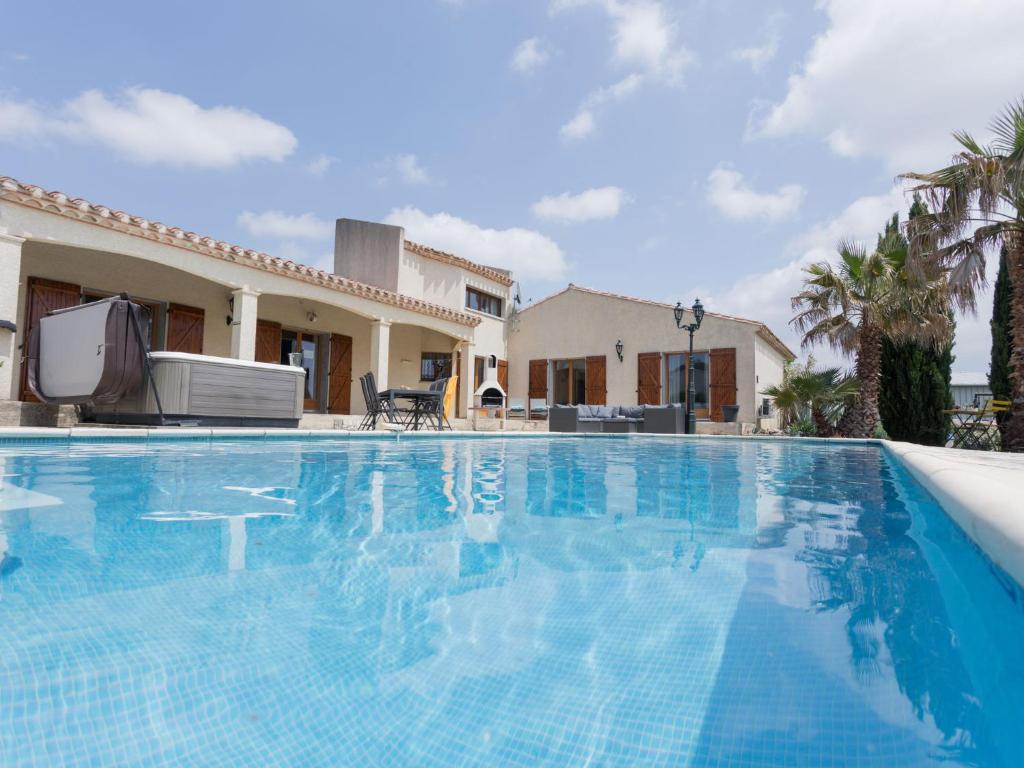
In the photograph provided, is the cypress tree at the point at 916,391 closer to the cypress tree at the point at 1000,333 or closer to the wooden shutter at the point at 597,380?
the cypress tree at the point at 1000,333

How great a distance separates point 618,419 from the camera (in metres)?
14.8

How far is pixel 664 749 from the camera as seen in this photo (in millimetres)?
985

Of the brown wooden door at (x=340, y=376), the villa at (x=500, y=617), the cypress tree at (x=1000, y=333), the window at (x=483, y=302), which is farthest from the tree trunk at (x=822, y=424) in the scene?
the brown wooden door at (x=340, y=376)

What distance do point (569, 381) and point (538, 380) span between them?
111 cm

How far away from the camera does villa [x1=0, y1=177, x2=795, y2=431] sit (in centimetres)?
834

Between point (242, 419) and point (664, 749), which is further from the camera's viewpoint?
point (242, 419)

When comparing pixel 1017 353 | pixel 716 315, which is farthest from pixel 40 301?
pixel 1017 353

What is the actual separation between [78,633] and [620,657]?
1316mm

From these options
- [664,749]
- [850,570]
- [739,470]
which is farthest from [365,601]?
[739,470]

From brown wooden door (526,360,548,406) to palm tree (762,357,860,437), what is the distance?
7.16 metres

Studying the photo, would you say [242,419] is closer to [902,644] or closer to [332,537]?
[332,537]

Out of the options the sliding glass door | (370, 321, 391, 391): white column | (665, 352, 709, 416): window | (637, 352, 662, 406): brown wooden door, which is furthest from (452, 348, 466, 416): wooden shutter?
(665, 352, 709, 416): window

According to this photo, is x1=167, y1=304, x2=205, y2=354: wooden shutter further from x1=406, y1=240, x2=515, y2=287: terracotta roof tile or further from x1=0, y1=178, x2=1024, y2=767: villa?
x1=406, y1=240, x2=515, y2=287: terracotta roof tile

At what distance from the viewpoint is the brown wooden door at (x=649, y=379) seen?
17094 millimetres
